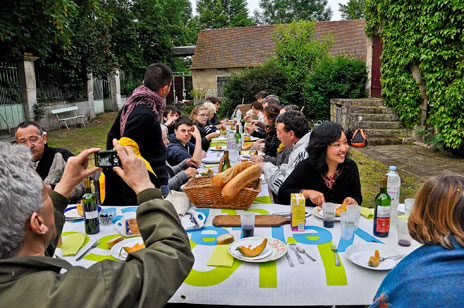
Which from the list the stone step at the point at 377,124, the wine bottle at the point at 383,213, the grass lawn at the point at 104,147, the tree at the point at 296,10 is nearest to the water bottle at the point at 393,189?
the wine bottle at the point at 383,213

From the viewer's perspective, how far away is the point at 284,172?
3.65 meters

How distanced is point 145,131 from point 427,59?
28.2 ft

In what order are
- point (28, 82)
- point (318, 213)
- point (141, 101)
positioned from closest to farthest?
1. point (318, 213)
2. point (141, 101)
3. point (28, 82)

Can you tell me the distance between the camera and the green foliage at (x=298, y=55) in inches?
607

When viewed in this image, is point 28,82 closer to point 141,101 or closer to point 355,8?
point 141,101

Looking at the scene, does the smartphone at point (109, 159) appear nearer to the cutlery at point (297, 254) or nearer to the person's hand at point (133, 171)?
the person's hand at point (133, 171)

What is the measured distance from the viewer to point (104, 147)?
11078mm

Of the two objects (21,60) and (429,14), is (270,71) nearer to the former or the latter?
(429,14)

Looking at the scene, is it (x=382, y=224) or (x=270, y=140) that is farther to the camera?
(x=270, y=140)

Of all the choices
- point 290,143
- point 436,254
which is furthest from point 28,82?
point 436,254

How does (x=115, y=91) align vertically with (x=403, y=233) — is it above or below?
A: above

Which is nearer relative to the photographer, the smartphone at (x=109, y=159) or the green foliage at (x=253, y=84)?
the smartphone at (x=109, y=159)

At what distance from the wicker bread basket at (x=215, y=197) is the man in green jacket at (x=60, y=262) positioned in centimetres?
132

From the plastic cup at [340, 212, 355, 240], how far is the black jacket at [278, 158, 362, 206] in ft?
3.09
